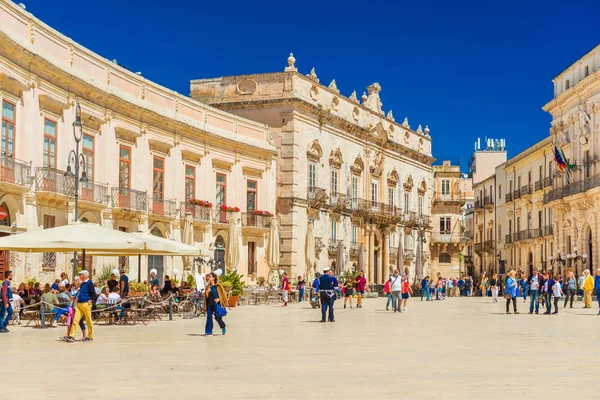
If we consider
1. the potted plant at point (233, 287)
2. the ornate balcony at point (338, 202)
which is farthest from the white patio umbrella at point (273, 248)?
the ornate balcony at point (338, 202)

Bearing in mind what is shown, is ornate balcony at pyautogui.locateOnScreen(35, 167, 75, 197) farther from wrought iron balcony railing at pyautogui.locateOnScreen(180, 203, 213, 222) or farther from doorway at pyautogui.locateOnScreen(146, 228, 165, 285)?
wrought iron balcony railing at pyautogui.locateOnScreen(180, 203, 213, 222)

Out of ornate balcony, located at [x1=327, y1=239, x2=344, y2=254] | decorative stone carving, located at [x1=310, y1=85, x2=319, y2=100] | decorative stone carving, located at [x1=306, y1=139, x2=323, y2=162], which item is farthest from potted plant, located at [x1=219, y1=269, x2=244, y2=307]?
decorative stone carving, located at [x1=310, y1=85, x2=319, y2=100]

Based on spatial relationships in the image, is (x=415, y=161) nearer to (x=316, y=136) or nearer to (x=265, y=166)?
(x=316, y=136)

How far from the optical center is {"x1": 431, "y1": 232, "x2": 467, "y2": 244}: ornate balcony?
2778 inches

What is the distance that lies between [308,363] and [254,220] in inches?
1115

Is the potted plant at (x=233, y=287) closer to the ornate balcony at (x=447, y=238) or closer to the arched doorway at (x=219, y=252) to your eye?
the arched doorway at (x=219, y=252)

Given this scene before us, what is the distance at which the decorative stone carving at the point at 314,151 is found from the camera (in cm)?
4500

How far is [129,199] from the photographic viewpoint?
3184 centimetres

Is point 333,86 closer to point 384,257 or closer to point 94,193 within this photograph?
point 384,257

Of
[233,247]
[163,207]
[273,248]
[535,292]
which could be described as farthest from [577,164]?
[163,207]

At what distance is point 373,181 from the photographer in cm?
5306

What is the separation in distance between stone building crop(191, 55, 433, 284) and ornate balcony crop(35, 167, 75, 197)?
16.0 metres

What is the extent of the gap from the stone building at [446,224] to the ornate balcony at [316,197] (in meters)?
26.4

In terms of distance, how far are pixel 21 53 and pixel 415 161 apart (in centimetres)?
3821
